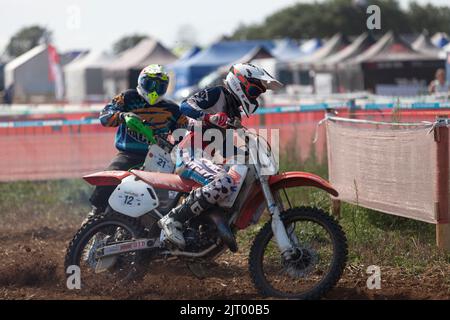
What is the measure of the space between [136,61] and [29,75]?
6694 mm

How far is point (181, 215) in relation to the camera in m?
6.77

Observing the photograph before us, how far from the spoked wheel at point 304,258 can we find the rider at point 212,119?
0.50 meters

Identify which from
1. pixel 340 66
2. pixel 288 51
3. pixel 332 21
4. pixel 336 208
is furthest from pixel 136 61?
pixel 332 21

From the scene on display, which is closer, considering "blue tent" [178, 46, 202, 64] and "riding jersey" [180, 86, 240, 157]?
"riding jersey" [180, 86, 240, 157]

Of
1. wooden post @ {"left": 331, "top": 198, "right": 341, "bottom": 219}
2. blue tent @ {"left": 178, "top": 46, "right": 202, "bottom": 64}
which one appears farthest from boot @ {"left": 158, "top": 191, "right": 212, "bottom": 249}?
blue tent @ {"left": 178, "top": 46, "right": 202, "bottom": 64}

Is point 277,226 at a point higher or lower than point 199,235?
higher

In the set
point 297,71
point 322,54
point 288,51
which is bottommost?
point 297,71

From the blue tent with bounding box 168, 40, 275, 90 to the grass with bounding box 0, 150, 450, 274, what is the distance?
71.7 ft

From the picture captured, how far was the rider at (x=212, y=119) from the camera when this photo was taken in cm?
655

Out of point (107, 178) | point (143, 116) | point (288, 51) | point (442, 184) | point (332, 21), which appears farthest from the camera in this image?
point (332, 21)

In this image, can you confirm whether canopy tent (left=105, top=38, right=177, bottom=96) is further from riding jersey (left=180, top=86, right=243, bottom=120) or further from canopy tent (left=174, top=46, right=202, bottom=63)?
riding jersey (left=180, top=86, right=243, bottom=120)

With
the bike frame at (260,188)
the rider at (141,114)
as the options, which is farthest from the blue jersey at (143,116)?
the bike frame at (260,188)

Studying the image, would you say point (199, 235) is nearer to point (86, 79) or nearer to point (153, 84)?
point (153, 84)

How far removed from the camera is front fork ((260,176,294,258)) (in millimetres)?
6363
